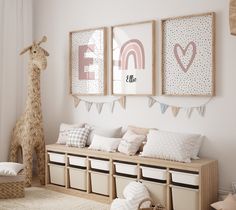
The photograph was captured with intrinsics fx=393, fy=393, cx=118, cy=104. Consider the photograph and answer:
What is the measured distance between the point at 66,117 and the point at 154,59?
142 centimetres

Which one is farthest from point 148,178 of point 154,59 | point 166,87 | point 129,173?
point 154,59

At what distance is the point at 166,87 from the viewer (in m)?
3.94

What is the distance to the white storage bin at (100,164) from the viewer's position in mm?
3891

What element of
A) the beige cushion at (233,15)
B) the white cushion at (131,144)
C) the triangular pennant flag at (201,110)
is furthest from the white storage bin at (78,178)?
the beige cushion at (233,15)

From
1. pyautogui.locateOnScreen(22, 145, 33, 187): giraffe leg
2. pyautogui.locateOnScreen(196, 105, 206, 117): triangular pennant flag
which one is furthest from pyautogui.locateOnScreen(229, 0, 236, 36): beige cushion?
pyautogui.locateOnScreen(22, 145, 33, 187): giraffe leg

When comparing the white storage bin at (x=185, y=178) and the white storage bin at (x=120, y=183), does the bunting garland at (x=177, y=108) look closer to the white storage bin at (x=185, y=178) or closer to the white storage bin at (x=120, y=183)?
the white storage bin at (x=185, y=178)

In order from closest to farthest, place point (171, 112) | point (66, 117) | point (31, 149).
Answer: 1. point (171, 112)
2. point (31, 149)
3. point (66, 117)

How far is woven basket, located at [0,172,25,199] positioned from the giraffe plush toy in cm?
45

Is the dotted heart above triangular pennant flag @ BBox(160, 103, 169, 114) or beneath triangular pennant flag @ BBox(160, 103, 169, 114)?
above

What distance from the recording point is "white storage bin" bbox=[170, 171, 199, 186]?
3322mm

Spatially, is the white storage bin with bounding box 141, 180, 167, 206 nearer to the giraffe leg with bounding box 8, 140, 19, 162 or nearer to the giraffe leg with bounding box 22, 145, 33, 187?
the giraffe leg with bounding box 22, 145, 33, 187

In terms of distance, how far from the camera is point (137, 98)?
4.15 meters

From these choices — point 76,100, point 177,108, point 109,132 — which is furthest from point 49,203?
point 177,108

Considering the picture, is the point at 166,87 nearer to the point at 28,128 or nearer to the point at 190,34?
the point at 190,34
